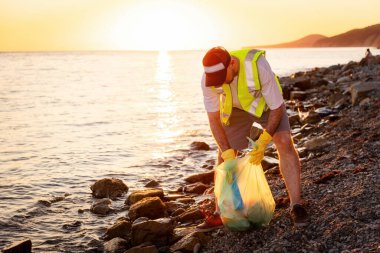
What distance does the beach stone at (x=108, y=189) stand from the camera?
8578 millimetres

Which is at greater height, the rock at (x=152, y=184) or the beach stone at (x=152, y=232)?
the beach stone at (x=152, y=232)

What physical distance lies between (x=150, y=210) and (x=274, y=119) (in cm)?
302

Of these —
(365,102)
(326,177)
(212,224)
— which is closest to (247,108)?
(212,224)

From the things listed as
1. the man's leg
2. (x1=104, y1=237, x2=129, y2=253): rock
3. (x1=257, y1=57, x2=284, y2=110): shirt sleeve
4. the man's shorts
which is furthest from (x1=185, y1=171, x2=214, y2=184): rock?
(x1=257, y1=57, x2=284, y2=110): shirt sleeve

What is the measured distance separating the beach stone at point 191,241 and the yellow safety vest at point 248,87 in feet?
4.80

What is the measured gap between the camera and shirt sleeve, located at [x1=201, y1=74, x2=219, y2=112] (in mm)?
5031

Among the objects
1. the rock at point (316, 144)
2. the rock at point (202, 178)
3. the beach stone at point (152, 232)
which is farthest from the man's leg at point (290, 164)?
the rock at point (316, 144)

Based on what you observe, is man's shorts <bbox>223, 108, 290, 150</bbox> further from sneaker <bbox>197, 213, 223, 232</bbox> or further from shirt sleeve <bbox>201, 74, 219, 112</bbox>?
sneaker <bbox>197, 213, 223, 232</bbox>

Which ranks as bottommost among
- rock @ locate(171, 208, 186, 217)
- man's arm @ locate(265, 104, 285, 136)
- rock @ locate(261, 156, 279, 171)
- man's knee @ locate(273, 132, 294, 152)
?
rock @ locate(171, 208, 186, 217)

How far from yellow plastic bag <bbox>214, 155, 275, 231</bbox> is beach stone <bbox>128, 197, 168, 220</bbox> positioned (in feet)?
7.76

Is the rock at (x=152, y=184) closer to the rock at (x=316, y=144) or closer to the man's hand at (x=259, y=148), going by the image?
the rock at (x=316, y=144)

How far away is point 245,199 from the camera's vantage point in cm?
464

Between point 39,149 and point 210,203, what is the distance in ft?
24.5

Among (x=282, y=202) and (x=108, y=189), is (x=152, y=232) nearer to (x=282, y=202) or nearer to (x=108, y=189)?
(x=282, y=202)
